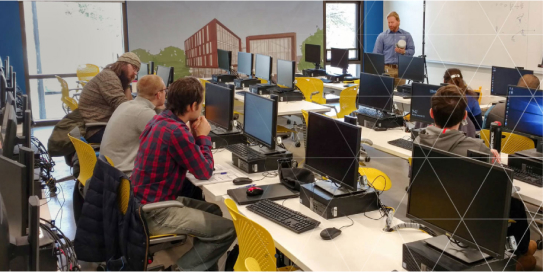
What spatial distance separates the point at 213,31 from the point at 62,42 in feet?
8.92

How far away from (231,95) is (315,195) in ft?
5.26

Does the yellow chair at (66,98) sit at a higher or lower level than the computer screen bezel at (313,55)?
lower

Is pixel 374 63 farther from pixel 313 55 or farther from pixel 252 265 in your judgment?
pixel 252 265

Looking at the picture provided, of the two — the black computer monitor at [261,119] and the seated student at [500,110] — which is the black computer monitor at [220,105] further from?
the seated student at [500,110]

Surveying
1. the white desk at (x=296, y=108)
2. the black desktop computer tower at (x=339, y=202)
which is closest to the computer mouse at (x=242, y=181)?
the black desktop computer tower at (x=339, y=202)

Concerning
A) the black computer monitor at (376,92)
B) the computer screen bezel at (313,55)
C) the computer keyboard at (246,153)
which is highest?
the computer screen bezel at (313,55)

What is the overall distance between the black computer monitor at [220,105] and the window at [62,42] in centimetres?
523

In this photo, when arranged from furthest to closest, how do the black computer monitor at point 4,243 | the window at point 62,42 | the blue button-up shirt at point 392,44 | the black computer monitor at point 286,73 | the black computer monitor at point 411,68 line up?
the window at point 62,42
the blue button-up shirt at point 392,44
the black computer monitor at point 411,68
the black computer monitor at point 286,73
the black computer monitor at point 4,243

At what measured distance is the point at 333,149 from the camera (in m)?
2.84

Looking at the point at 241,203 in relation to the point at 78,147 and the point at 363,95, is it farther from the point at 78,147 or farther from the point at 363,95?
the point at 363,95

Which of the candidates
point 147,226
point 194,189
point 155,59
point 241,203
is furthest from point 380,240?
point 155,59

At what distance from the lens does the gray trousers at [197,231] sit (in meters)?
3.01

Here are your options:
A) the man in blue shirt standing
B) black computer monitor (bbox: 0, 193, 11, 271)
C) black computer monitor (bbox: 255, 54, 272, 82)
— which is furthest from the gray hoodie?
Result: the man in blue shirt standing

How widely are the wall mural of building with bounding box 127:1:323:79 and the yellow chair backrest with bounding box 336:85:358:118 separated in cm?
363
